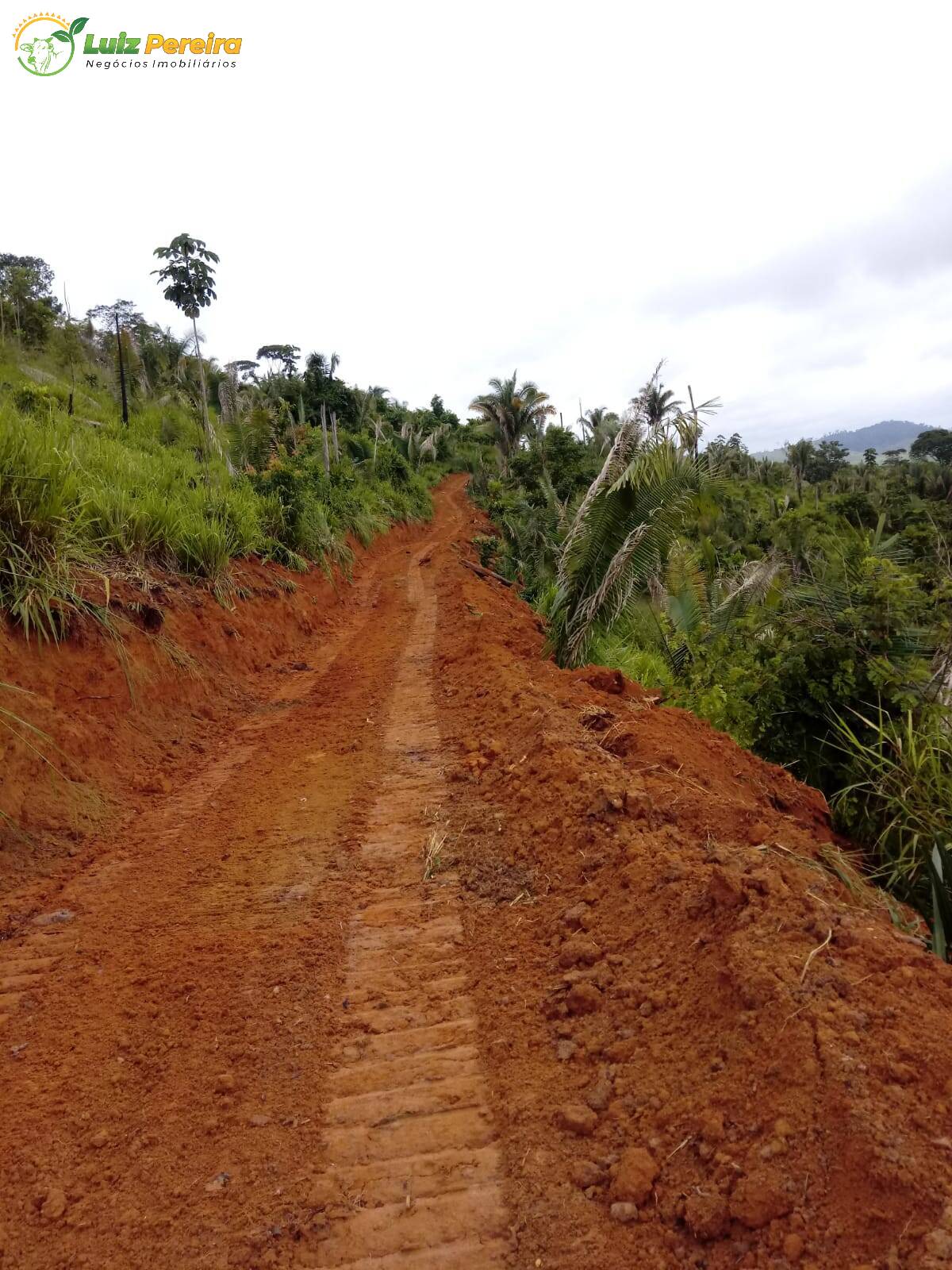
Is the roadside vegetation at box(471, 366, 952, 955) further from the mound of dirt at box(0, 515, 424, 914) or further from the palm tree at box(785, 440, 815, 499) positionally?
the palm tree at box(785, 440, 815, 499)

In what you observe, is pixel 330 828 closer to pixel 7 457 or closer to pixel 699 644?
pixel 7 457

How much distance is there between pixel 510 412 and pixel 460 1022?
34.0 m

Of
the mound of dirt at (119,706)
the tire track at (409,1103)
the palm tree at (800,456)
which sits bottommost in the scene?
the tire track at (409,1103)

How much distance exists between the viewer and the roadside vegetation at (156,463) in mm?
5027

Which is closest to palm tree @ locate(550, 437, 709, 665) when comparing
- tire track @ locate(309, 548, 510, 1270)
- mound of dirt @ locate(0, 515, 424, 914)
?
mound of dirt @ locate(0, 515, 424, 914)

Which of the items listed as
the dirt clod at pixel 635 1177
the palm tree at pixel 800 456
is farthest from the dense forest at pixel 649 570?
the palm tree at pixel 800 456

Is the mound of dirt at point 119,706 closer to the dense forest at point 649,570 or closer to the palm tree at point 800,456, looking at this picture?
the dense forest at point 649,570

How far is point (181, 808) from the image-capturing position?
4.52 metres

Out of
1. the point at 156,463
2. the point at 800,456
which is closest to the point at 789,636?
the point at 156,463

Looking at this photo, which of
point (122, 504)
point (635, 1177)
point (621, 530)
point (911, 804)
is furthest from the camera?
point (621, 530)

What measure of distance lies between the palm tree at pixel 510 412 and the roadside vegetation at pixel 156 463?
5.30m

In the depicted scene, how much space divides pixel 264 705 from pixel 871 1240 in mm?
5936

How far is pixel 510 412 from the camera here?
34.5 m

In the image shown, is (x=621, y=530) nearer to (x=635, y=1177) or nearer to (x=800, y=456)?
(x=635, y=1177)
